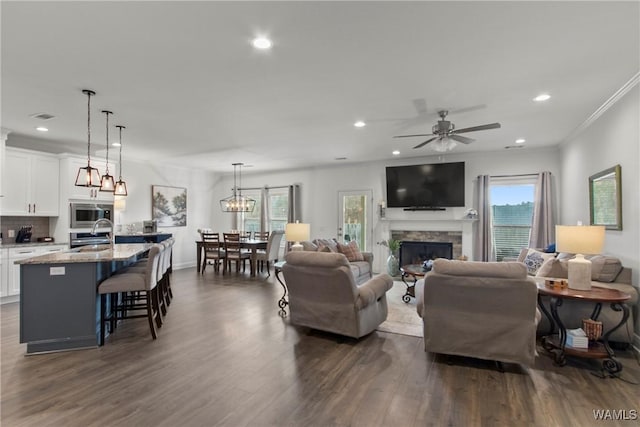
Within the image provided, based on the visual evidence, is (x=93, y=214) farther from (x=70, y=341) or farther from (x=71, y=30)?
(x=71, y=30)

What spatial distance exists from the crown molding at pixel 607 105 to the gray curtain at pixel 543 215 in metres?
0.97

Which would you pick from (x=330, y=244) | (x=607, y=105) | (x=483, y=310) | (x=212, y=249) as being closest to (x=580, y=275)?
(x=483, y=310)

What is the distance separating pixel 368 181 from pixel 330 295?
15.7ft

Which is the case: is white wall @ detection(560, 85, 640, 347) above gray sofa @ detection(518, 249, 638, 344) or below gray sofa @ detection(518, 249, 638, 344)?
above

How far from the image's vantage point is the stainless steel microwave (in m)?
5.77

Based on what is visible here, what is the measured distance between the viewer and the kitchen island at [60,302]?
3.18m

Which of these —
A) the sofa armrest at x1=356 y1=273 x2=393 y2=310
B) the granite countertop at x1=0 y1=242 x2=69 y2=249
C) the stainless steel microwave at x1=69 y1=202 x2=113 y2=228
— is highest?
the stainless steel microwave at x1=69 y1=202 x2=113 y2=228

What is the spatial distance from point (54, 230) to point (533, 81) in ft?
25.0

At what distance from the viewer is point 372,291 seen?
3.52 m

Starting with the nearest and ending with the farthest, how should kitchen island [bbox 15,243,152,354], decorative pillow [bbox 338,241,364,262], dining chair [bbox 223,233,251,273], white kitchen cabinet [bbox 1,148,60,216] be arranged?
kitchen island [bbox 15,243,152,354] → white kitchen cabinet [bbox 1,148,60,216] → decorative pillow [bbox 338,241,364,262] → dining chair [bbox 223,233,251,273]

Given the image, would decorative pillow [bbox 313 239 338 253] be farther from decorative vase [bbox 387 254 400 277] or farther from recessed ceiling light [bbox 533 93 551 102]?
recessed ceiling light [bbox 533 93 551 102]

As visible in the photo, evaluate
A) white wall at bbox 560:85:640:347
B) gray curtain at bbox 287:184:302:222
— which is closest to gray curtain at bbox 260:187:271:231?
gray curtain at bbox 287:184:302:222

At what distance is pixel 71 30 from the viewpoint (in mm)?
2355
